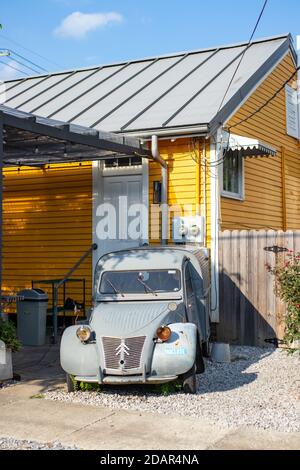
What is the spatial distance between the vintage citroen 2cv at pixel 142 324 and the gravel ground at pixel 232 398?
10.2 inches

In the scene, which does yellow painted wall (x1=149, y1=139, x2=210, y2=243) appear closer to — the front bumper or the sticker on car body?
the sticker on car body

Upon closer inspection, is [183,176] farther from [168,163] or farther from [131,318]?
[131,318]

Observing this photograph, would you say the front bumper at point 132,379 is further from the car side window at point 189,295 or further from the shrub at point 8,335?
the shrub at point 8,335

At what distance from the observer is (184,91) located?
12.9m

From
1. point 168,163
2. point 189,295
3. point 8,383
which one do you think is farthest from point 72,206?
point 8,383

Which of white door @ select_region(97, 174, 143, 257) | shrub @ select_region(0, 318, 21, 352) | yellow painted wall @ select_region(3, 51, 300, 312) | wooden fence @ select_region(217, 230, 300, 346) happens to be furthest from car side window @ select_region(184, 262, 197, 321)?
white door @ select_region(97, 174, 143, 257)

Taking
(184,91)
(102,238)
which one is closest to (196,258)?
(102,238)

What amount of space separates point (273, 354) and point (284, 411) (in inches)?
134

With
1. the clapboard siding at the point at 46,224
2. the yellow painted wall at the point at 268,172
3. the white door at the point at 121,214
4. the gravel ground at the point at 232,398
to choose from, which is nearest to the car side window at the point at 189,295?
the gravel ground at the point at 232,398

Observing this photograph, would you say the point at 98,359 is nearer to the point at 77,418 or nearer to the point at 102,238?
the point at 77,418

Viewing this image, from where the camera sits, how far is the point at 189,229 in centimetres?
1141

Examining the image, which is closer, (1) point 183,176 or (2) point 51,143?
(2) point 51,143

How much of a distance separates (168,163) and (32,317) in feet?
13.3

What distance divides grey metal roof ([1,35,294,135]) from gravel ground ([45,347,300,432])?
472cm
